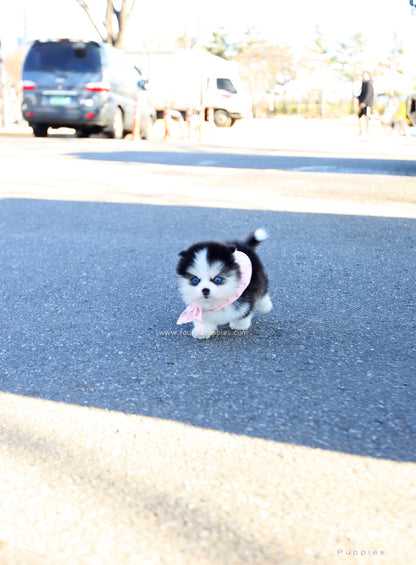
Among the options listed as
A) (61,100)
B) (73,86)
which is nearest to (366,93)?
(73,86)

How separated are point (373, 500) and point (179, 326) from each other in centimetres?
201

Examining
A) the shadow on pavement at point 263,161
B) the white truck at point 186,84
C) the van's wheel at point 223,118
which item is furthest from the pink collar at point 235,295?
the van's wheel at point 223,118

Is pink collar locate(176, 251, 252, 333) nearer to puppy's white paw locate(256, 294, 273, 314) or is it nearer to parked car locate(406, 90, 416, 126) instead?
puppy's white paw locate(256, 294, 273, 314)

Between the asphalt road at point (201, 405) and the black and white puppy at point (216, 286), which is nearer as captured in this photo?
the asphalt road at point (201, 405)

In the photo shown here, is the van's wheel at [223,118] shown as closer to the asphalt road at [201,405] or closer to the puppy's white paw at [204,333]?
the asphalt road at [201,405]

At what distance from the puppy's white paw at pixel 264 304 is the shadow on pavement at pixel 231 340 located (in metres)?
0.07

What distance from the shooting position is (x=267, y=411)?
2.94m

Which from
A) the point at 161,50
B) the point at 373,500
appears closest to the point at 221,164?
the point at 373,500

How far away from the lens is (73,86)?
1817 centimetres

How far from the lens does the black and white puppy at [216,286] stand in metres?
3.63

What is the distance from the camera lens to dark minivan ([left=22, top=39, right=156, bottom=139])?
18125 millimetres

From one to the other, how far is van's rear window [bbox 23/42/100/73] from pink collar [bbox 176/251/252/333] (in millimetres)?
15770

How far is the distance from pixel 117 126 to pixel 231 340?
53.2 feet

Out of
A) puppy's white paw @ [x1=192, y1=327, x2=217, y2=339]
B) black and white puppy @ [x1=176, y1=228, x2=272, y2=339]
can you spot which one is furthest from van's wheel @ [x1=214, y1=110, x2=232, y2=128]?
puppy's white paw @ [x1=192, y1=327, x2=217, y2=339]
